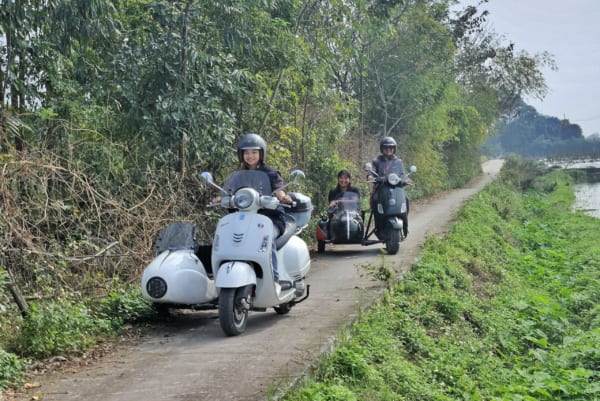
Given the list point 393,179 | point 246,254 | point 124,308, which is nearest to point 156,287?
point 124,308

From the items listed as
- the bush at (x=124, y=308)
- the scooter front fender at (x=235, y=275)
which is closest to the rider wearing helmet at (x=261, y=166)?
the scooter front fender at (x=235, y=275)

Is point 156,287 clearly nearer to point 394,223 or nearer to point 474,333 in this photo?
point 474,333

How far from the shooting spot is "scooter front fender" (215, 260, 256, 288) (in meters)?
6.68

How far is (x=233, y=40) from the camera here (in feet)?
35.1

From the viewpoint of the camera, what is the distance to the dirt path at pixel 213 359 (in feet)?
17.6

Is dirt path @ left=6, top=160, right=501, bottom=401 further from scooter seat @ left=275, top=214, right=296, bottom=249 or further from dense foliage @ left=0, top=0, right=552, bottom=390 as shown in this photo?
scooter seat @ left=275, top=214, right=296, bottom=249

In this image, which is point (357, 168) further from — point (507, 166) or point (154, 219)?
point (507, 166)

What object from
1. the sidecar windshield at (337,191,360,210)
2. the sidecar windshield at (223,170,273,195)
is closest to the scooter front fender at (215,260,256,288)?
the sidecar windshield at (223,170,273,195)

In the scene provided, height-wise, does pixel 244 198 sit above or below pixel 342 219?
→ above

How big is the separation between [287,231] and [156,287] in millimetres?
1495

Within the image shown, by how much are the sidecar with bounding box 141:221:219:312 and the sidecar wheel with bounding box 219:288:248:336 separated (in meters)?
0.39

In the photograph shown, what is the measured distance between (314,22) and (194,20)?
4.27 m

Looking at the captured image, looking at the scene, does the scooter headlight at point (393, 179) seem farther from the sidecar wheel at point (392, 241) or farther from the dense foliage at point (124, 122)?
the dense foliage at point (124, 122)

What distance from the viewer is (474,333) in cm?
952
